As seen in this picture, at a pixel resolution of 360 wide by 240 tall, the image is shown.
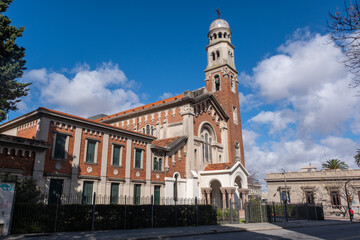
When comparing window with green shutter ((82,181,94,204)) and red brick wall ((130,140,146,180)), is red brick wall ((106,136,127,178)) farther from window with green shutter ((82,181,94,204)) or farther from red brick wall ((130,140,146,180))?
window with green shutter ((82,181,94,204))

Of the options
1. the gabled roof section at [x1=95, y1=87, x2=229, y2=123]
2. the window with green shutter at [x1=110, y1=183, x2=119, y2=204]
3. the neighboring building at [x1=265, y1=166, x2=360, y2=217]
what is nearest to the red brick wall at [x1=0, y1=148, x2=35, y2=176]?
the window with green shutter at [x1=110, y1=183, x2=119, y2=204]

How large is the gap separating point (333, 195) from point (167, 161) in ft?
105

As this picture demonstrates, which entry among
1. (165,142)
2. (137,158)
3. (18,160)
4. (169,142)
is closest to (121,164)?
(137,158)

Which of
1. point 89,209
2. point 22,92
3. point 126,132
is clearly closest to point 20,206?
point 89,209

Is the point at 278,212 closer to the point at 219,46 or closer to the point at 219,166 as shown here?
the point at 219,166

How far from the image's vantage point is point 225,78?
38.8 metres

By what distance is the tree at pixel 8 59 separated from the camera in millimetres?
15617

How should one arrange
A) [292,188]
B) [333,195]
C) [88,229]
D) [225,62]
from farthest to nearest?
[292,188] → [333,195] → [225,62] → [88,229]

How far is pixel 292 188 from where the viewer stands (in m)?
47.8

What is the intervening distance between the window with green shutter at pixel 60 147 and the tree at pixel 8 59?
3667mm

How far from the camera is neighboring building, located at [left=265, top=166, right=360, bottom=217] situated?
43.1 meters

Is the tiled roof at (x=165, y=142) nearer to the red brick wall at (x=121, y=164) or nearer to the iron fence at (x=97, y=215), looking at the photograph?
the red brick wall at (x=121, y=164)

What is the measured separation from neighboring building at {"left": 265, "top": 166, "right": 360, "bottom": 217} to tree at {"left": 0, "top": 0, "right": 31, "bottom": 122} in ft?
144

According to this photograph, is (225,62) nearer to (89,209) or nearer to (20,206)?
(89,209)
